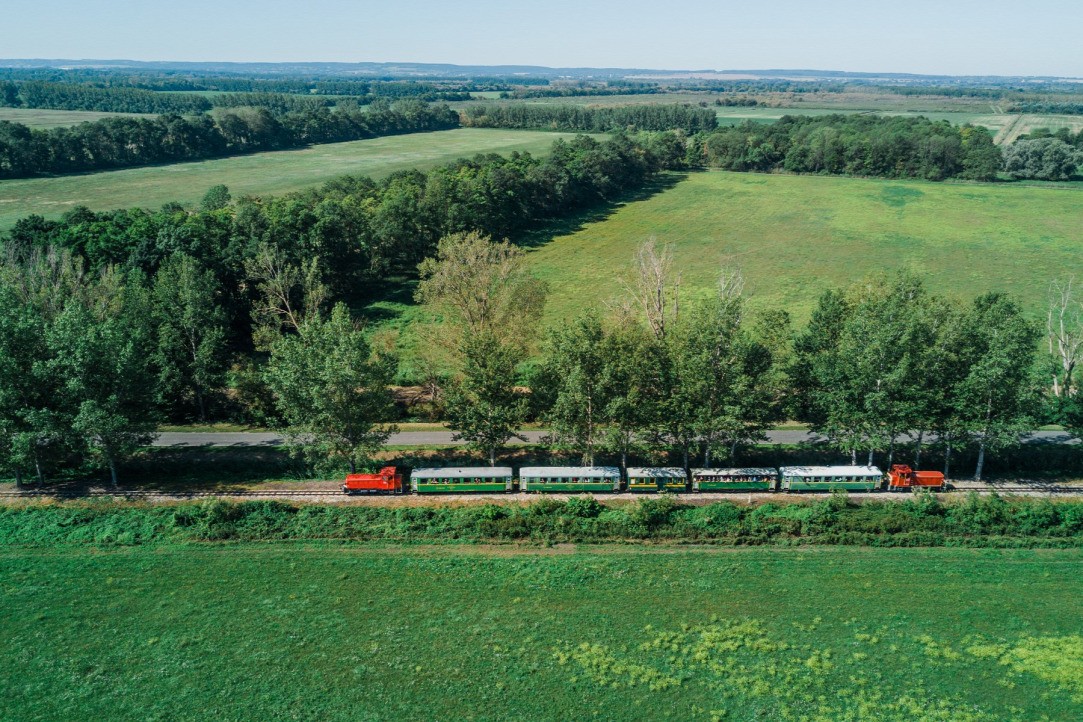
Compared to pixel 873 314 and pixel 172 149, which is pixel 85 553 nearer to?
pixel 873 314

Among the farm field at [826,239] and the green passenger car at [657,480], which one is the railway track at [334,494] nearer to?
the green passenger car at [657,480]

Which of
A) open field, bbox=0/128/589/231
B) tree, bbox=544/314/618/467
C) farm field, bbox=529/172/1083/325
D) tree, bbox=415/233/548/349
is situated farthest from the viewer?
open field, bbox=0/128/589/231

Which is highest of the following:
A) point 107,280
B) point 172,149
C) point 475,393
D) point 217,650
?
point 172,149

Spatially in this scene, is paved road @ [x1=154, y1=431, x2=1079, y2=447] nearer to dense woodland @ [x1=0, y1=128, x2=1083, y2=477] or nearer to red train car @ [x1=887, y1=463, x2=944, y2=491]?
dense woodland @ [x1=0, y1=128, x2=1083, y2=477]

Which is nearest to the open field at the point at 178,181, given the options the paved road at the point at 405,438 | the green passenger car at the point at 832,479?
the paved road at the point at 405,438

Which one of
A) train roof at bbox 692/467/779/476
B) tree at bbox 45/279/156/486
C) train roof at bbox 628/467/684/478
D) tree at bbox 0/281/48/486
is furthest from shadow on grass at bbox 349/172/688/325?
train roof at bbox 692/467/779/476

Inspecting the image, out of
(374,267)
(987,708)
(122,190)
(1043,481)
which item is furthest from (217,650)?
(122,190)
